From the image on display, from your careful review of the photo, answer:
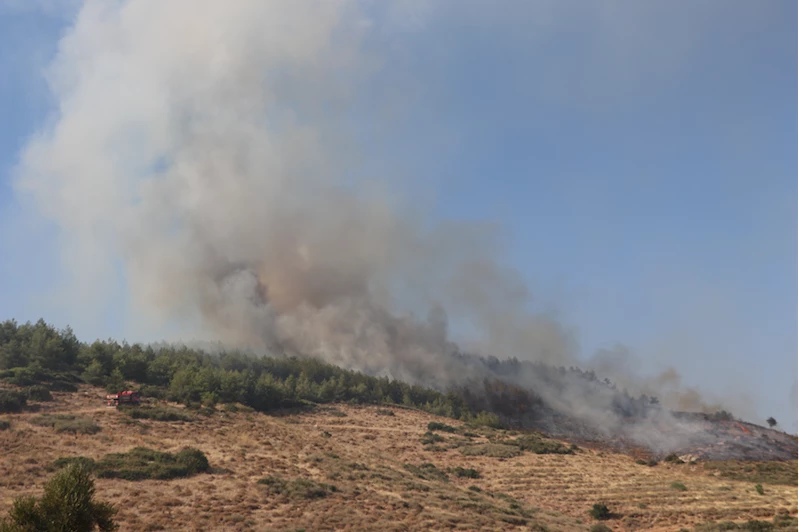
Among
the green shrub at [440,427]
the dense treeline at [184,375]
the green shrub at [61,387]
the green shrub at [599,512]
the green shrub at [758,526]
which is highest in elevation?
the dense treeline at [184,375]

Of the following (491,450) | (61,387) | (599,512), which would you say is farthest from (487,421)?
Answer: (61,387)

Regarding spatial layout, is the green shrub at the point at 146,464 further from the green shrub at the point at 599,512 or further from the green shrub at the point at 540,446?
the green shrub at the point at 540,446

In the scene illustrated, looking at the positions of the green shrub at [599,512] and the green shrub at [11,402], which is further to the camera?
the green shrub at [11,402]

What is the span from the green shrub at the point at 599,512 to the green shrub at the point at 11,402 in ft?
168

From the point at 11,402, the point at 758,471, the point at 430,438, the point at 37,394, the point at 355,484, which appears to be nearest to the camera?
the point at 355,484

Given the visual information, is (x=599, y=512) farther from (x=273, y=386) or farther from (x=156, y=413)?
(x=273, y=386)

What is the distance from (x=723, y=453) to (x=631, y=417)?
3178cm

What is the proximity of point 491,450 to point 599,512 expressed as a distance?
75.6 feet

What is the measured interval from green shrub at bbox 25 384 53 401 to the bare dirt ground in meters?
1.39

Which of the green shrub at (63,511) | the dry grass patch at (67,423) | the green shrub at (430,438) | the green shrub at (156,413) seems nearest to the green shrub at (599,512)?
the green shrub at (430,438)

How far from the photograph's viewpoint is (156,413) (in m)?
54.3

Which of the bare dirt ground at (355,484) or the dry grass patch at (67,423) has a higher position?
the dry grass patch at (67,423)

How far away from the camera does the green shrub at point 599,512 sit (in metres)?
40.1

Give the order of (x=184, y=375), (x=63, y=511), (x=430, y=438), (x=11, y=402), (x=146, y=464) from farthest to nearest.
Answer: (x=184, y=375) < (x=430, y=438) < (x=11, y=402) < (x=146, y=464) < (x=63, y=511)
